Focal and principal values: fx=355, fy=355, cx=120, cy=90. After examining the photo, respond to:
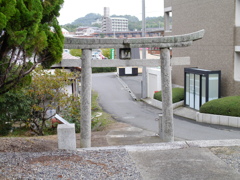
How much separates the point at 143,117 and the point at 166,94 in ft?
31.0

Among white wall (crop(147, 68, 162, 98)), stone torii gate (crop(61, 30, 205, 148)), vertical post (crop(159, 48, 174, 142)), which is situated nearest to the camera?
stone torii gate (crop(61, 30, 205, 148))

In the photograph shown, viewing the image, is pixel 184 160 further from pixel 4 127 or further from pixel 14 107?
pixel 4 127

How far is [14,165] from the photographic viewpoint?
8.74 m

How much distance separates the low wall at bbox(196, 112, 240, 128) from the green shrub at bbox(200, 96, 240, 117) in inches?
10.1

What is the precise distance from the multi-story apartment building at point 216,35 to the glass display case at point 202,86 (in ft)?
2.59

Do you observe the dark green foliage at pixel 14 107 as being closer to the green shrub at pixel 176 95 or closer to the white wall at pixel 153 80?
the green shrub at pixel 176 95

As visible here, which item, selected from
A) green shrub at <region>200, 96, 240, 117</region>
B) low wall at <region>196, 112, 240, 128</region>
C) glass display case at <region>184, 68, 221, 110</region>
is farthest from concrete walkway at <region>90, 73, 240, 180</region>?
glass display case at <region>184, 68, 221, 110</region>

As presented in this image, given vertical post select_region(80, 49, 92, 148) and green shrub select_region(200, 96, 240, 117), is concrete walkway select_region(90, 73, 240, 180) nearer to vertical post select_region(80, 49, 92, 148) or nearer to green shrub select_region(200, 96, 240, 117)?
vertical post select_region(80, 49, 92, 148)

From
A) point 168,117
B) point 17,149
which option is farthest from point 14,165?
point 168,117

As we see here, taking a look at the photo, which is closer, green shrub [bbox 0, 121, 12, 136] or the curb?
the curb

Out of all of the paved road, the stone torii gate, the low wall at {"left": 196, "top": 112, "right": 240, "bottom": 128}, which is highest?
the stone torii gate

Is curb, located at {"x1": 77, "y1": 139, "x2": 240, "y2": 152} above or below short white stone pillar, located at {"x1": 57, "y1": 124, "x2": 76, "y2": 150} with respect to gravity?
below

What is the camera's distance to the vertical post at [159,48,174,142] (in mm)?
12031

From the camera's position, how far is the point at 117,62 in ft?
39.1
